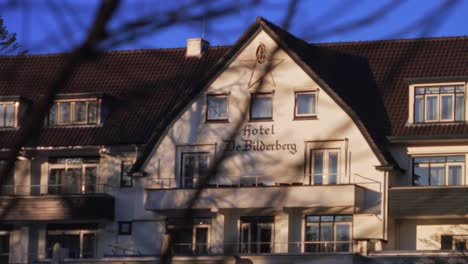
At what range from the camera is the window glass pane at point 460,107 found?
3951 cm

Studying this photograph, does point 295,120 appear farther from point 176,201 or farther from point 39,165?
point 39,165

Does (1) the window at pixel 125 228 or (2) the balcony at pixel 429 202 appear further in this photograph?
(1) the window at pixel 125 228

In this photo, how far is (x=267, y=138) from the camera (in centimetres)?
4134

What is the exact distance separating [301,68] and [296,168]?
3320 centimetres

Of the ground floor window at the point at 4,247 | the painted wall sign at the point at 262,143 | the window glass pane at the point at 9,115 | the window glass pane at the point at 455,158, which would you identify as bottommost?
the ground floor window at the point at 4,247

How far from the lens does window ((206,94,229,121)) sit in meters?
41.1

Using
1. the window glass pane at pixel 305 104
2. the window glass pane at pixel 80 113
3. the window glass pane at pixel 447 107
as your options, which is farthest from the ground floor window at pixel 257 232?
the window glass pane at pixel 80 113

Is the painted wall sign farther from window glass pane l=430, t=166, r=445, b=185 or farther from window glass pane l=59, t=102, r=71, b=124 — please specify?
window glass pane l=59, t=102, r=71, b=124

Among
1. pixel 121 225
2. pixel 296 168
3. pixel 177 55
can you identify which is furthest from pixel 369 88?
pixel 296 168

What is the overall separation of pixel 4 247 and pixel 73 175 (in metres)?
3.48

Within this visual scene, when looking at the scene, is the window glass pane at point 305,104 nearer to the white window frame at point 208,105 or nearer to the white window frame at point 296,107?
the white window frame at point 296,107

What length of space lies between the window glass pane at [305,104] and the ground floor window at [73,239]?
28.1 ft

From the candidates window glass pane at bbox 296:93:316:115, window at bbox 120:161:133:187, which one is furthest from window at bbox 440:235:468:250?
window at bbox 120:161:133:187

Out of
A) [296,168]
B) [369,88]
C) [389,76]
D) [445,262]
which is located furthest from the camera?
[369,88]
